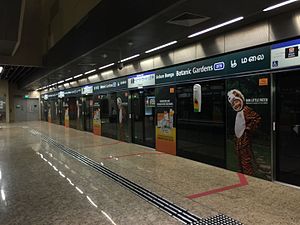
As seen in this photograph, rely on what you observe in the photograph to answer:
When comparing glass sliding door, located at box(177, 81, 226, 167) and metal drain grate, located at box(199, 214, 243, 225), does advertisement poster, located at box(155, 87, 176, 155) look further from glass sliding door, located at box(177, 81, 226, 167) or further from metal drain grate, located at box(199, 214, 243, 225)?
metal drain grate, located at box(199, 214, 243, 225)

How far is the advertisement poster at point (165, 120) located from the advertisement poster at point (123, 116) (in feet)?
6.68

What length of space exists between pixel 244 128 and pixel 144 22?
2670 millimetres

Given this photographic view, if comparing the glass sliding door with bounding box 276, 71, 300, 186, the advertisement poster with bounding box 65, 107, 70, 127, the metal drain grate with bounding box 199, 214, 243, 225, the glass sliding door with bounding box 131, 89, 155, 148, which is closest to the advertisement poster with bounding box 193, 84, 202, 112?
the glass sliding door with bounding box 276, 71, 300, 186

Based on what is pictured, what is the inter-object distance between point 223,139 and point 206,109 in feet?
2.58

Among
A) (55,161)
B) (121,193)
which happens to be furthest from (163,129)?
(121,193)

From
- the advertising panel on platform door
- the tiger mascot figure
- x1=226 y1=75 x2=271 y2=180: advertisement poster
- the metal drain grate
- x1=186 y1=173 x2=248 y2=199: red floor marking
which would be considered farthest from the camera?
the advertising panel on platform door

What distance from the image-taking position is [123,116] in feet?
30.5

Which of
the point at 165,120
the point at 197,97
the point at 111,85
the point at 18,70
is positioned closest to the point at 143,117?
the point at 165,120

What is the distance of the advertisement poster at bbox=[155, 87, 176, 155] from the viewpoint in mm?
6695

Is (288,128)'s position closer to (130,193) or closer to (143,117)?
(130,193)

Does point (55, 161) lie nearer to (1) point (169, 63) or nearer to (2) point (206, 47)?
(1) point (169, 63)

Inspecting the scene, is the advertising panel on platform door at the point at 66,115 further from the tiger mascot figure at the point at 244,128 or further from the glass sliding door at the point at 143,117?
the tiger mascot figure at the point at 244,128

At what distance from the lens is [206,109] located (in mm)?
5648

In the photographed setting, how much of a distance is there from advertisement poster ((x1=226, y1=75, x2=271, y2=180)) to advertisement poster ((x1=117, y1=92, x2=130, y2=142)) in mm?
4645
